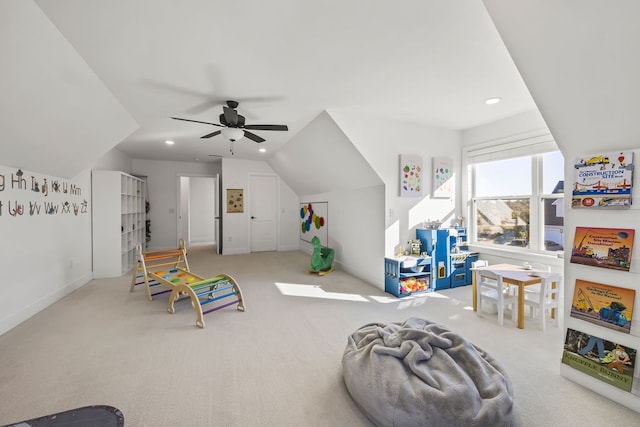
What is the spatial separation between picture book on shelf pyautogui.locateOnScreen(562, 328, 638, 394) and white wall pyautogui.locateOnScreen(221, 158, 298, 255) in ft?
19.8

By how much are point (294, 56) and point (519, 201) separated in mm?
3533

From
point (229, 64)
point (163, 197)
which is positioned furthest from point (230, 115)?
point (163, 197)

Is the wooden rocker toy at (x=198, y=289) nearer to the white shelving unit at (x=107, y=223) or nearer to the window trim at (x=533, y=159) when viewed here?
the white shelving unit at (x=107, y=223)

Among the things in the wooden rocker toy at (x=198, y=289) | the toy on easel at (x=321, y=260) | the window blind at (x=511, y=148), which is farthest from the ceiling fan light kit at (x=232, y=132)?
the window blind at (x=511, y=148)

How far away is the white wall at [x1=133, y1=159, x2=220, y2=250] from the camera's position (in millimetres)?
6840

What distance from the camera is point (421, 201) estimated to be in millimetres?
4125

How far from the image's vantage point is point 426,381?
1473 millimetres

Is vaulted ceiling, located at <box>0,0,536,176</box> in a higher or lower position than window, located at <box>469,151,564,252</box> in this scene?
higher

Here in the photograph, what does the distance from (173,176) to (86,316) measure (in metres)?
4.81

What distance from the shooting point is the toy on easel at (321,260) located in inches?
185

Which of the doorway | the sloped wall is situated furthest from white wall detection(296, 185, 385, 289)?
the doorway

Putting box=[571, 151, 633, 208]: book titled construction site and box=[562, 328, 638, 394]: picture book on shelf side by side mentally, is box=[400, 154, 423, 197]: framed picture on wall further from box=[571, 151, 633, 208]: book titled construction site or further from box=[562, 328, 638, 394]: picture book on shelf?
Answer: box=[562, 328, 638, 394]: picture book on shelf

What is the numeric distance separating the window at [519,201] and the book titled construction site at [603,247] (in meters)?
1.90

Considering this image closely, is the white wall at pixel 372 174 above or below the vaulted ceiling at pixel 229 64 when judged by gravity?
below
